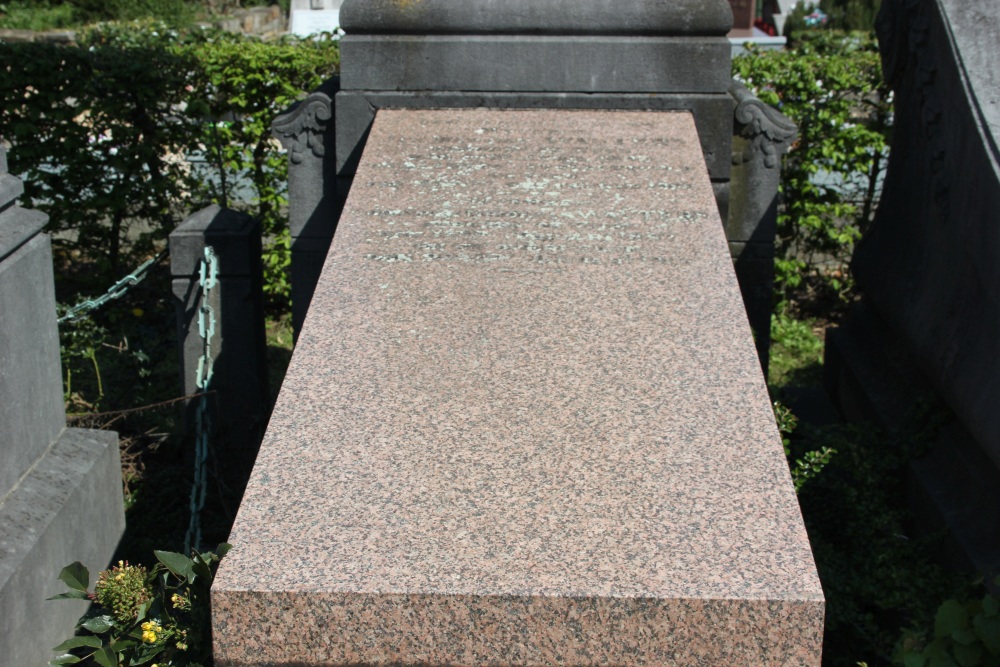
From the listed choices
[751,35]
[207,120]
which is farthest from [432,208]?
[751,35]

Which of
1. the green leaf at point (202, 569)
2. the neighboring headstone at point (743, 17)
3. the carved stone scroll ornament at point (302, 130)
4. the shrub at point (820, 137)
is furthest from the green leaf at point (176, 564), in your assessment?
the neighboring headstone at point (743, 17)

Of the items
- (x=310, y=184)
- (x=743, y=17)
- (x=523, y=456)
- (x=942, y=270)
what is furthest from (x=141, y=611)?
(x=743, y=17)

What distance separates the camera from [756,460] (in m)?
2.26

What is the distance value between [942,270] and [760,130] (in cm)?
87

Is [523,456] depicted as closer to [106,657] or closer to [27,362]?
[106,657]

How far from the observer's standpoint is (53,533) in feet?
10.3

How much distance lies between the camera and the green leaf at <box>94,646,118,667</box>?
238 cm

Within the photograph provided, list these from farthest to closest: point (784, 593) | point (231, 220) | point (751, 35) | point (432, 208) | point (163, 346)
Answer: point (751, 35), point (163, 346), point (231, 220), point (432, 208), point (784, 593)

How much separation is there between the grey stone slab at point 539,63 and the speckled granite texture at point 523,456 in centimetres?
67

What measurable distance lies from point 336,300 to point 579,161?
106 centimetres

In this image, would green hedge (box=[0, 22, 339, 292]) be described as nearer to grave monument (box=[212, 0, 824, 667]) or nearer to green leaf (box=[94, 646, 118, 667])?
grave monument (box=[212, 0, 824, 667])

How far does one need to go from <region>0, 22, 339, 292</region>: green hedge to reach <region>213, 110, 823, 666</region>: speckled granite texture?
351 cm

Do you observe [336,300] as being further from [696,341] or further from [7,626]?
[7,626]

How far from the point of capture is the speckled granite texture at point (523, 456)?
197 centimetres
